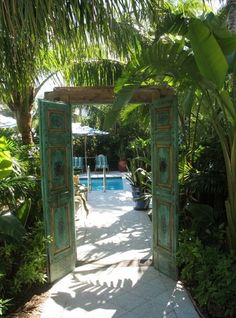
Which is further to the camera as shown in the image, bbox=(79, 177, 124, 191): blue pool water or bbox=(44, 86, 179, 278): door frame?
bbox=(79, 177, 124, 191): blue pool water

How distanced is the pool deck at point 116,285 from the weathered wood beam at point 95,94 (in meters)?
2.55

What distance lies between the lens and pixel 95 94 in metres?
4.46

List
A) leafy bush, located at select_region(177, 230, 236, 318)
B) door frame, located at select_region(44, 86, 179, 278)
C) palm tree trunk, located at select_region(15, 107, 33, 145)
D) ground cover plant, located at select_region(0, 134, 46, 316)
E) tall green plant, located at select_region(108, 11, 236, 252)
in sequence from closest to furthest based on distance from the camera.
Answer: tall green plant, located at select_region(108, 11, 236, 252) < leafy bush, located at select_region(177, 230, 236, 318) < ground cover plant, located at select_region(0, 134, 46, 316) < door frame, located at select_region(44, 86, 179, 278) < palm tree trunk, located at select_region(15, 107, 33, 145)

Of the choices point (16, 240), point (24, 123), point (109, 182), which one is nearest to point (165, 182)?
point (16, 240)

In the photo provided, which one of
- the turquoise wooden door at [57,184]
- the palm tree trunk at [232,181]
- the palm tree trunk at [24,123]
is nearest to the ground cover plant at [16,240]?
the turquoise wooden door at [57,184]

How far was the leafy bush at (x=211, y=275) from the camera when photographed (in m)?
3.26

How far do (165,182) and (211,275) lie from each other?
1.39 metres

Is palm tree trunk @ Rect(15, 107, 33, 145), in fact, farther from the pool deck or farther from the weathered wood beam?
the pool deck

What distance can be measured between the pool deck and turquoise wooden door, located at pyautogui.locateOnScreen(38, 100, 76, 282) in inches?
12.8

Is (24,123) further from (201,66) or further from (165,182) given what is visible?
(201,66)

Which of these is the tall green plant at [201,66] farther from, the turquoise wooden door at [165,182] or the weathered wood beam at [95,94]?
the weathered wood beam at [95,94]

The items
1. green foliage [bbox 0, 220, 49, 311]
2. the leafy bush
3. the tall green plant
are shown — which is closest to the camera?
the tall green plant

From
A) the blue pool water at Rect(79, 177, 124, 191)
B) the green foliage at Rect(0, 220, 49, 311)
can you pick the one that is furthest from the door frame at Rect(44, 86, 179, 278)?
the blue pool water at Rect(79, 177, 124, 191)

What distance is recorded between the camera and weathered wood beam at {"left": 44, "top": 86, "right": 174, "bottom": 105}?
173 inches
